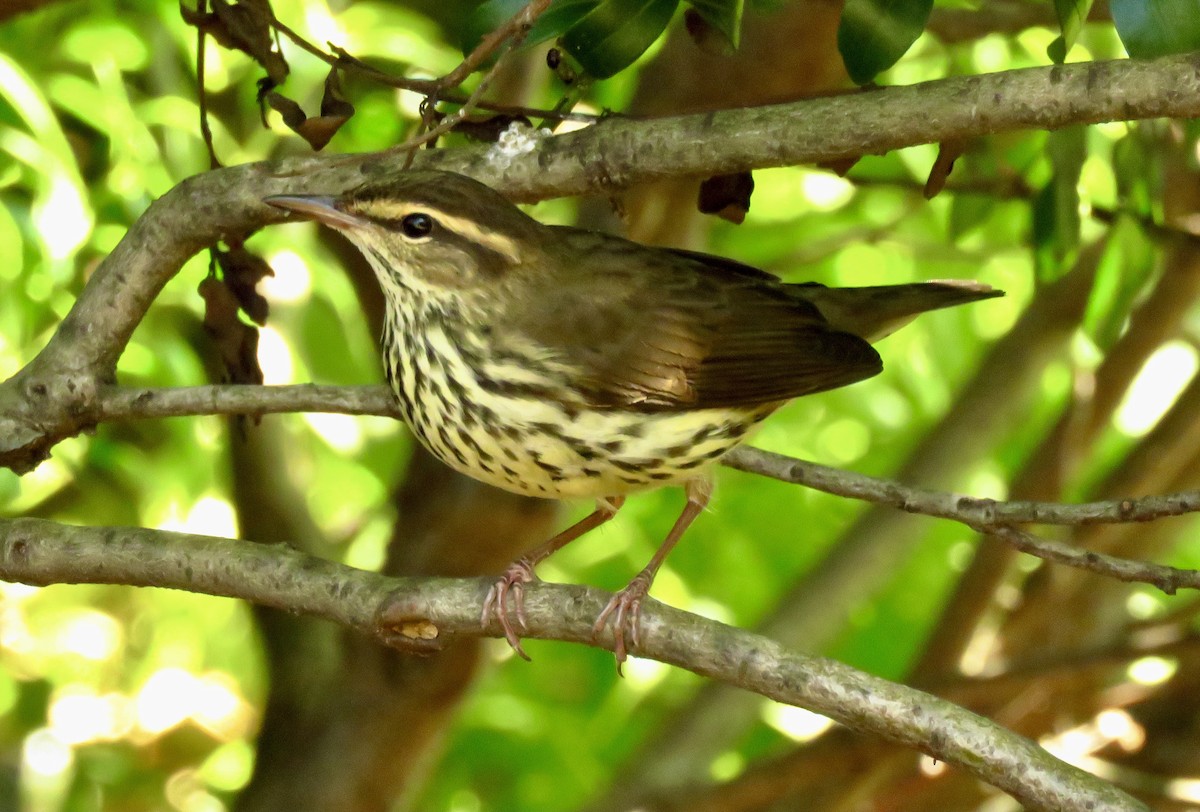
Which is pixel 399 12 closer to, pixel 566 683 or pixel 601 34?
pixel 601 34

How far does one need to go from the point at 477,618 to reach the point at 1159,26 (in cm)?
147

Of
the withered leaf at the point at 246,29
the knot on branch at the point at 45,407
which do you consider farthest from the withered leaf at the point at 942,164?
the knot on branch at the point at 45,407

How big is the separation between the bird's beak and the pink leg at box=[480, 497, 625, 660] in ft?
2.53

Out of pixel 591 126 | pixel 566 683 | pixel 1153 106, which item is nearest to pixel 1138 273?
pixel 1153 106

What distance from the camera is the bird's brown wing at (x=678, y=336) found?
10.5 ft

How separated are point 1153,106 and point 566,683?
10.3 ft

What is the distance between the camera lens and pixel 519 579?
289cm

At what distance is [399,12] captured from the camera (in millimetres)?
4230

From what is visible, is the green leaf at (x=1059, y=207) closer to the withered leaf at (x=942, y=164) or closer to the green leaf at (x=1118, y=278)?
the green leaf at (x=1118, y=278)

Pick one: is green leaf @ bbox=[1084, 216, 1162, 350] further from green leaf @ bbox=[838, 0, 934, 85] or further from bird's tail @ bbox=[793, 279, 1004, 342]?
green leaf @ bbox=[838, 0, 934, 85]

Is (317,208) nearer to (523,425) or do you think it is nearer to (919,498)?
(523,425)

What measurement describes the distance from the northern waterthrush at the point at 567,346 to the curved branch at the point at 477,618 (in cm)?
17

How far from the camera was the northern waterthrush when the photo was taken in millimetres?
3021

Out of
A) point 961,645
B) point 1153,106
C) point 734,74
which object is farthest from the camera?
point 961,645
